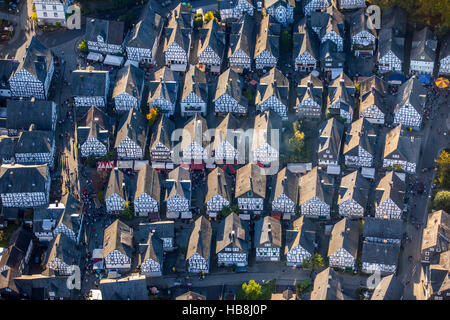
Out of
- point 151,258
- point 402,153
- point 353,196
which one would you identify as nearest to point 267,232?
point 353,196

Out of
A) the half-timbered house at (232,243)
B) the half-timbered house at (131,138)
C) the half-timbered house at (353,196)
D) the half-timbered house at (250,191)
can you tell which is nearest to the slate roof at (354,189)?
the half-timbered house at (353,196)

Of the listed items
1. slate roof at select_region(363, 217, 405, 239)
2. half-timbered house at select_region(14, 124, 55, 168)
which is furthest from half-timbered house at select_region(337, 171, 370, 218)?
half-timbered house at select_region(14, 124, 55, 168)

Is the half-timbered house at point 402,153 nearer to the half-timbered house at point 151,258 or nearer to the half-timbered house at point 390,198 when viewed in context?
the half-timbered house at point 390,198

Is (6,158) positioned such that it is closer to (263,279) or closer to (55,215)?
(55,215)

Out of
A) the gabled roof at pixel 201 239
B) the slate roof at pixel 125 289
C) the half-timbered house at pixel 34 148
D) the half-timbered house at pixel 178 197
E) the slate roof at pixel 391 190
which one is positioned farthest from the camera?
the half-timbered house at pixel 34 148
